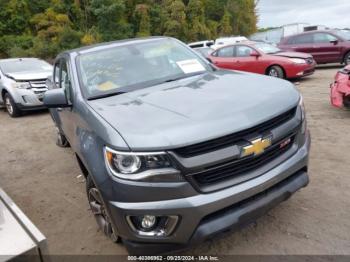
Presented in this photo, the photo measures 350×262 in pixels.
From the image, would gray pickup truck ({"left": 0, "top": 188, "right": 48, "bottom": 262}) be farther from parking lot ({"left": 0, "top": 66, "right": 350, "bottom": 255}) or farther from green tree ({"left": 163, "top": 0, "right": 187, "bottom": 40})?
green tree ({"left": 163, "top": 0, "right": 187, "bottom": 40})

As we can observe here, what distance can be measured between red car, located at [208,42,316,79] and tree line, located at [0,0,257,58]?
798 inches

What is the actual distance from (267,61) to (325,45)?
11.5ft

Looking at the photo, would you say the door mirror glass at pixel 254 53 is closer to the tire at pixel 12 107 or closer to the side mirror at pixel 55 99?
the tire at pixel 12 107

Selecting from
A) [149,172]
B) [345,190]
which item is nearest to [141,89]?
[149,172]

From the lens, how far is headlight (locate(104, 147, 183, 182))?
2.27m

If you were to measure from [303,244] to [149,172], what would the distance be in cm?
149

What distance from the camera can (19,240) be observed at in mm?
1877

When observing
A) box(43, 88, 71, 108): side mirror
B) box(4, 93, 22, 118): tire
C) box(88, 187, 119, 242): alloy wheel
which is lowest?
box(4, 93, 22, 118): tire

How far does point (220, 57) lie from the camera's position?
39.7ft

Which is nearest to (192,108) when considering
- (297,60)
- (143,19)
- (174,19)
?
(297,60)

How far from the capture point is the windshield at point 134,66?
11.3ft

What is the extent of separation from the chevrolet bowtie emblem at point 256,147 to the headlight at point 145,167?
497mm

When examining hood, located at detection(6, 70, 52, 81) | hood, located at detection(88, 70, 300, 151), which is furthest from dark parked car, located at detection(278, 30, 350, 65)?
hood, located at detection(88, 70, 300, 151)

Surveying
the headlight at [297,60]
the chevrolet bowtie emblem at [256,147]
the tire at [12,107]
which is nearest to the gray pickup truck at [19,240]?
the chevrolet bowtie emblem at [256,147]
